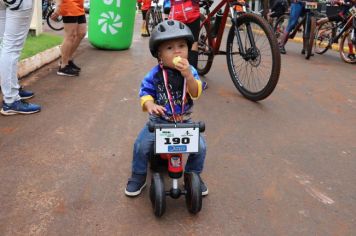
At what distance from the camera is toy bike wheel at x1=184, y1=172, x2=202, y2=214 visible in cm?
244

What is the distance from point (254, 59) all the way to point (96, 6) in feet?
13.3

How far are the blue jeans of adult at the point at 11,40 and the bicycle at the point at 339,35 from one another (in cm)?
547

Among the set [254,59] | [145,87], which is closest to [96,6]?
[254,59]

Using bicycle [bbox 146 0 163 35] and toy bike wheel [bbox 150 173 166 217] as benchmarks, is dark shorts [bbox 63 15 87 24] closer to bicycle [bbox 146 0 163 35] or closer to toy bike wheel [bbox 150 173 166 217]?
toy bike wheel [bbox 150 173 166 217]

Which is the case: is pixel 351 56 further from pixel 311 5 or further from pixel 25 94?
pixel 25 94

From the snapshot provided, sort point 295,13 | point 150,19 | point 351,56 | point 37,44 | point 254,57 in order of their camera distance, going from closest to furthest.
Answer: point 254,57, point 37,44, point 351,56, point 295,13, point 150,19

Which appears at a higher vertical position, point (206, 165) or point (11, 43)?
point (11, 43)

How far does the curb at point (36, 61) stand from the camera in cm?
529

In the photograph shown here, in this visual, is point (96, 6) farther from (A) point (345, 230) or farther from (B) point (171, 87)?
(A) point (345, 230)

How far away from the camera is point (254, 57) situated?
439cm

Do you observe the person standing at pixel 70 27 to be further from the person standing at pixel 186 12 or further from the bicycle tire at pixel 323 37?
the bicycle tire at pixel 323 37

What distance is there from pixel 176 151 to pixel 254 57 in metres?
2.28

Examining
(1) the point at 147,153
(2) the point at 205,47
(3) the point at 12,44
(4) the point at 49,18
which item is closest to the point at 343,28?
(2) the point at 205,47

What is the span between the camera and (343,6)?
302 inches
